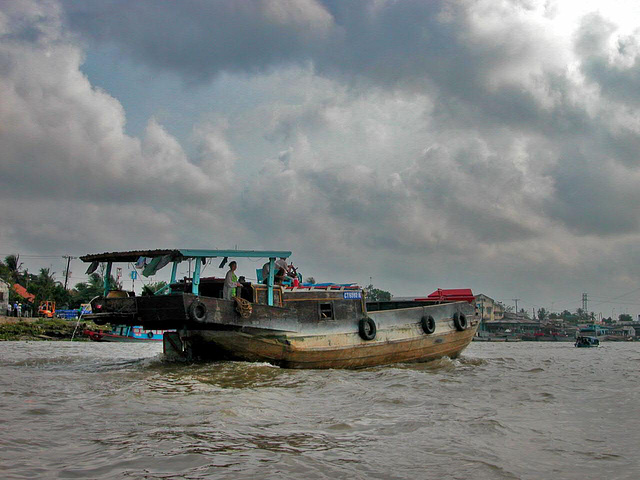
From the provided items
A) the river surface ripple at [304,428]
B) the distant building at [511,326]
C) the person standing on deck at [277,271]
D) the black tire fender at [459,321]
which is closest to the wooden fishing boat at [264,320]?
the person standing on deck at [277,271]

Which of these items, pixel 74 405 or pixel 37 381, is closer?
pixel 74 405

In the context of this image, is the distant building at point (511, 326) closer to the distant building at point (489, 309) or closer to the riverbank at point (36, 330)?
the distant building at point (489, 309)

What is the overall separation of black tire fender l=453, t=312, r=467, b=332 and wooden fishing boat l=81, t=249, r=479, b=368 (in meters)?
1.94

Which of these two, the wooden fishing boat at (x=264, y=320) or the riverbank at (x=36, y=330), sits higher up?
the wooden fishing boat at (x=264, y=320)

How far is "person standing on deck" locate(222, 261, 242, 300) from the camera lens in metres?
10.7

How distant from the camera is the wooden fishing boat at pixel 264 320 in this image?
10.3m

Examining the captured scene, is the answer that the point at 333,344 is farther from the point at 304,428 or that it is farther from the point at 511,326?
the point at 511,326

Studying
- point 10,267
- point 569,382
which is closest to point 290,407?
point 569,382

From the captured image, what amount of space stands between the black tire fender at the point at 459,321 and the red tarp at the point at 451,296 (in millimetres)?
1226

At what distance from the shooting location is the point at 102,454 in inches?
161

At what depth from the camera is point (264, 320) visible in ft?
35.7

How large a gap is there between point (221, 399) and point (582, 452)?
173 inches

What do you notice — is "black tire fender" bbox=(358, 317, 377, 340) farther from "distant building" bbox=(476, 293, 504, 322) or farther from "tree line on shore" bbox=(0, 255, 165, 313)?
"distant building" bbox=(476, 293, 504, 322)

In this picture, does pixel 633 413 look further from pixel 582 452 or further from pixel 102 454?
pixel 102 454
